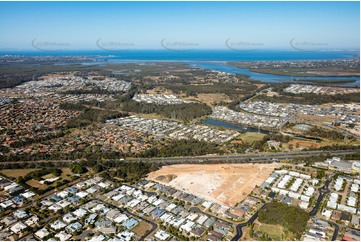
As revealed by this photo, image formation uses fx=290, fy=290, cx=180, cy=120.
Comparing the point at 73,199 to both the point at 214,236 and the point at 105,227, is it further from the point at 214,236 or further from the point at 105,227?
the point at 214,236

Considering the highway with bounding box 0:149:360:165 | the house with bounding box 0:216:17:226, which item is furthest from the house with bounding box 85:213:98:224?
the highway with bounding box 0:149:360:165

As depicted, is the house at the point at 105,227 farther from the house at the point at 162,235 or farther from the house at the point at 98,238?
the house at the point at 162,235

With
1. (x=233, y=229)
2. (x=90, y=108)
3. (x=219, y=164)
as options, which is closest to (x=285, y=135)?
(x=219, y=164)

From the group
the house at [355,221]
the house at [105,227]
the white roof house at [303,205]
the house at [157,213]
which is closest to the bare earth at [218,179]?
the house at [157,213]

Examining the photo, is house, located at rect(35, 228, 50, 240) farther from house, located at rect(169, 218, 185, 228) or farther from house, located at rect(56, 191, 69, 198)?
house, located at rect(169, 218, 185, 228)

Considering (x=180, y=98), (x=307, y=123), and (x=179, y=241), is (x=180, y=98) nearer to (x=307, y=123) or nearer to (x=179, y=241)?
(x=307, y=123)

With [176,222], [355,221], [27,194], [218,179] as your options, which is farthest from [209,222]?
[27,194]
